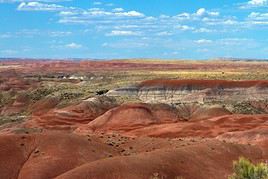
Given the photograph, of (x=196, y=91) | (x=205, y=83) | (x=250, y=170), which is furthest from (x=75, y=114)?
(x=250, y=170)

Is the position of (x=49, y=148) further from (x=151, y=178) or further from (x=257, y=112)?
(x=257, y=112)

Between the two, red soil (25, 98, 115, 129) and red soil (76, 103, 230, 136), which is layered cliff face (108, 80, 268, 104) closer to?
red soil (76, 103, 230, 136)

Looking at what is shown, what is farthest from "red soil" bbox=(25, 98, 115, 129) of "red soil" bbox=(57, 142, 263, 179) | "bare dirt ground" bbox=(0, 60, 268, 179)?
"red soil" bbox=(57, 142, 263, 179)

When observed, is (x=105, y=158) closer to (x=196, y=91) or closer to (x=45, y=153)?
(x=45, y=153)

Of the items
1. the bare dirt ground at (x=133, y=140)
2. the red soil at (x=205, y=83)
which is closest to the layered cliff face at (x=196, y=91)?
the red soil at (x=205, y=83)

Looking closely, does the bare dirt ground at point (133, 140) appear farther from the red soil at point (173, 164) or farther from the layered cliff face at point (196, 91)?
the layered cliff face at point (196, 91)

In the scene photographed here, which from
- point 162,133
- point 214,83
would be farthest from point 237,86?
point 162,133
